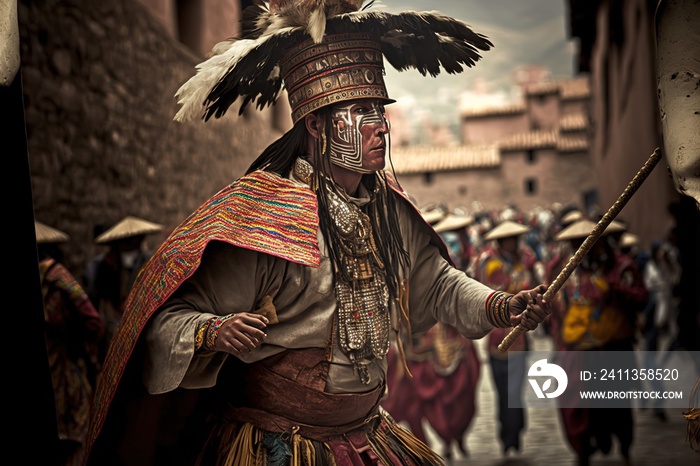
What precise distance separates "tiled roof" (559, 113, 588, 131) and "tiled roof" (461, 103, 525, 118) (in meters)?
2.24

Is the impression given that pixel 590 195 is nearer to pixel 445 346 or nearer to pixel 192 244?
pixel 445 346

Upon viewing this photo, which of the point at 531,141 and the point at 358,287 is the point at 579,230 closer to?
the point at 358,287

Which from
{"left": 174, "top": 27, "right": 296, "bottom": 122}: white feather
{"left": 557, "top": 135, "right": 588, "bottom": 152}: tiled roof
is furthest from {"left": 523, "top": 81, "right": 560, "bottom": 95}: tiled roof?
{"left": 174, "top": 27, "right": 296, "bottom": 122}: white feather

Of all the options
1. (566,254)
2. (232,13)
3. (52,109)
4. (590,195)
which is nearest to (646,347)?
(566,254)

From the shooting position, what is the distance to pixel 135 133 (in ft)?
29.8

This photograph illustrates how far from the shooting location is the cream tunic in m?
2.82

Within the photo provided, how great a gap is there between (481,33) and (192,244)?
1.32 m

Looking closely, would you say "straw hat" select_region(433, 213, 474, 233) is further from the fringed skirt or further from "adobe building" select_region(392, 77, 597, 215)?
"adobe building" select_region(392, 77, 597, 215)

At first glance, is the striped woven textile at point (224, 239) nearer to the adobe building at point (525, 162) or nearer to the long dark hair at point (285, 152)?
the long dark hair at point (285, 152)

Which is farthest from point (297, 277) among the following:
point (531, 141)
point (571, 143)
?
point (571, 143)

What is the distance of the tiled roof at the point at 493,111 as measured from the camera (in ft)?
127

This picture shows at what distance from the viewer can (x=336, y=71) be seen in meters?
2.99

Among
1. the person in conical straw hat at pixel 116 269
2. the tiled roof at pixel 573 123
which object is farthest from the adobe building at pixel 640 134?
the tiled roof at pixel 573 123

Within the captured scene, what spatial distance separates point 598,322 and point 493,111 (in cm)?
3297
